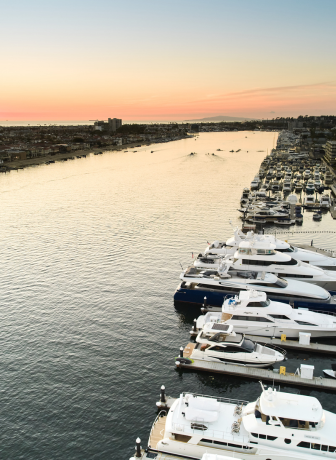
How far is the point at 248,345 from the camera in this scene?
2712 cm

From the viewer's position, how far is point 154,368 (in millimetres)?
27469

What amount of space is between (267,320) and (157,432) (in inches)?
528

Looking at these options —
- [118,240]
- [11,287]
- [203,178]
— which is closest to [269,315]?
[11,287]

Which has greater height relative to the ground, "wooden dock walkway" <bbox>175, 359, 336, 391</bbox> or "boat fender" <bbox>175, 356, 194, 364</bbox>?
"boat fender" <bbox>175, 356, 194, 364</bbox>

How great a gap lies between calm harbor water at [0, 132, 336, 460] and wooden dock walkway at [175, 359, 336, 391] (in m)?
0.56

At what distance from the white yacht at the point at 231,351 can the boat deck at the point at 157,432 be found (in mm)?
5957

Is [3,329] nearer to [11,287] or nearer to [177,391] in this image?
[11,287]

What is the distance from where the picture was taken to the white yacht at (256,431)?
1788cm

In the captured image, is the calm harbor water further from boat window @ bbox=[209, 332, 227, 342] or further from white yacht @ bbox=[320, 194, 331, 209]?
white yacht @ bbox=[320, 194, 331, 209]

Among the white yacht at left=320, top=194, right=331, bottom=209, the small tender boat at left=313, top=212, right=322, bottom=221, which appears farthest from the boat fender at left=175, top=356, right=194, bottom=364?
the white yacht at left=320, top=194, right=331, bottom=209

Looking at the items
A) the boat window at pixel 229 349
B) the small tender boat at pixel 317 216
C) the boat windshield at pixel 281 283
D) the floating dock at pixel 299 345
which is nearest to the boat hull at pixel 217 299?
the boat windshield at pixel 281 283

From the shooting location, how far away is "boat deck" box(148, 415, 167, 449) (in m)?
19.9

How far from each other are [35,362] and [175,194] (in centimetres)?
7523

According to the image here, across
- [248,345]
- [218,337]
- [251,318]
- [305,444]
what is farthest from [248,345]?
[305,444]
